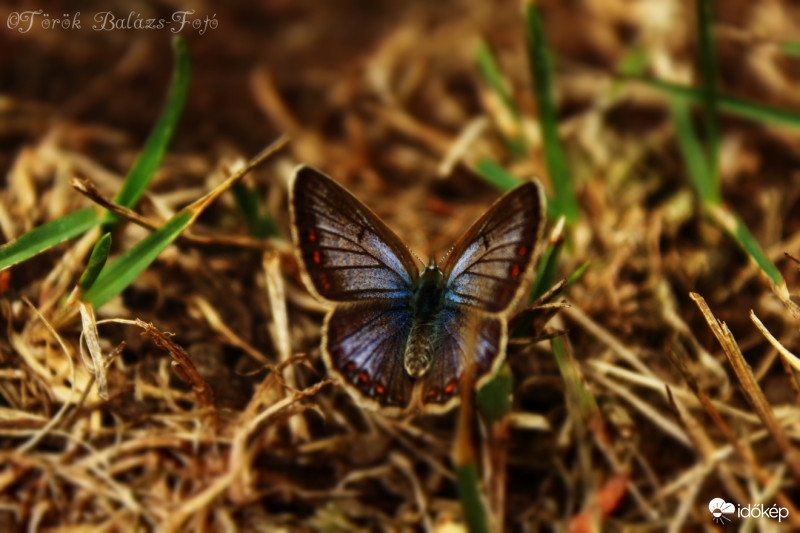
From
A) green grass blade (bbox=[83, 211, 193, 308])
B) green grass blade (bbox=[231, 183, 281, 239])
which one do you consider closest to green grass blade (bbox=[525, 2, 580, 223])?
green grass blade (bbox=[231, 183, 281, 239])

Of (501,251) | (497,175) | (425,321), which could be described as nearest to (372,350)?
(425,321)

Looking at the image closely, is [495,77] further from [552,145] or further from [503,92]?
[552,145]

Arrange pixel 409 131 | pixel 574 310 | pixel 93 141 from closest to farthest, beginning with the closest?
pixel 574 310 → pixel 93 141 → pixel 409 131

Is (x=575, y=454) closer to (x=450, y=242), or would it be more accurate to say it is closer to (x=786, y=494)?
(x=786, y=494)

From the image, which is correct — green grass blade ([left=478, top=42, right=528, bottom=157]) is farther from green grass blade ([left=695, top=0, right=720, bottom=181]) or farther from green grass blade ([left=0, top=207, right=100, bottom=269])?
green grass blade ([left=0, top=207, right=100, bottom=269])

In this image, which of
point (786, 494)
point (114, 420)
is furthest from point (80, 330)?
point (786, 494)

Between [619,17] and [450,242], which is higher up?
[619,17]

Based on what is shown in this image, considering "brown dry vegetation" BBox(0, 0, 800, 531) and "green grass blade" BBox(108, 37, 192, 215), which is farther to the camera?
"green grass blade" BBox(108, 37, 192, 215)
